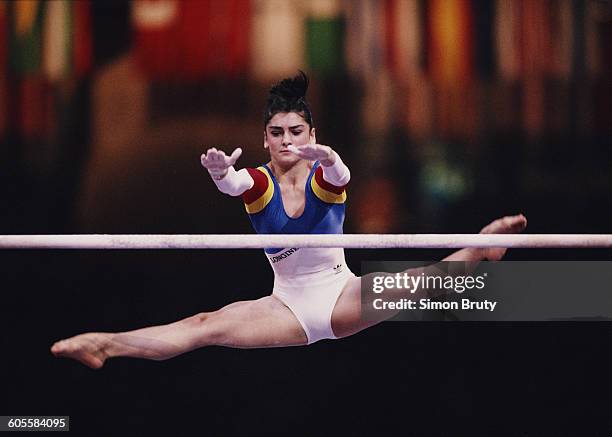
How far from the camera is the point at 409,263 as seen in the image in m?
4.31

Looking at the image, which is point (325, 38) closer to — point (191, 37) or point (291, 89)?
point (191, 37)

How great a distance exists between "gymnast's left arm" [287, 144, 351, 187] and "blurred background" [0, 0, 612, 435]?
1.43 metres

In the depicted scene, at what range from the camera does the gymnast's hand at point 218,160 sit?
2646 mm

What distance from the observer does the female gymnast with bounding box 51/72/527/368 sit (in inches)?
119

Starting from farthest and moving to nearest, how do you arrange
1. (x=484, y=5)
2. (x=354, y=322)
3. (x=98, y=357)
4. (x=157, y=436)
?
(x=484, y=5), (x=157, y=436), (x=354, y=322), (x=98, y=357)

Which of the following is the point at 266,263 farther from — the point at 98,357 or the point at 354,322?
the point at 98,357

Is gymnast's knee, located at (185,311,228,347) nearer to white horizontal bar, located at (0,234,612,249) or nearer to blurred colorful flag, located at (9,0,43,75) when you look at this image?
white horizontal bar, located at (0,234,612,249)

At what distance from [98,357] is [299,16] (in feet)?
8.20

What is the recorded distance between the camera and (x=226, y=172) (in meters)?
2.79

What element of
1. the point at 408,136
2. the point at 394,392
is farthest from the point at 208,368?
the point at 408,136

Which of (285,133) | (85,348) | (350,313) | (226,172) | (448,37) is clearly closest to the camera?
(226,172)

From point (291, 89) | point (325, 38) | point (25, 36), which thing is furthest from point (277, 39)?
point (25, 36)

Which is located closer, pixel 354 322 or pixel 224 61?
pixel 354 322

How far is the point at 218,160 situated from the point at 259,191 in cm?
42
